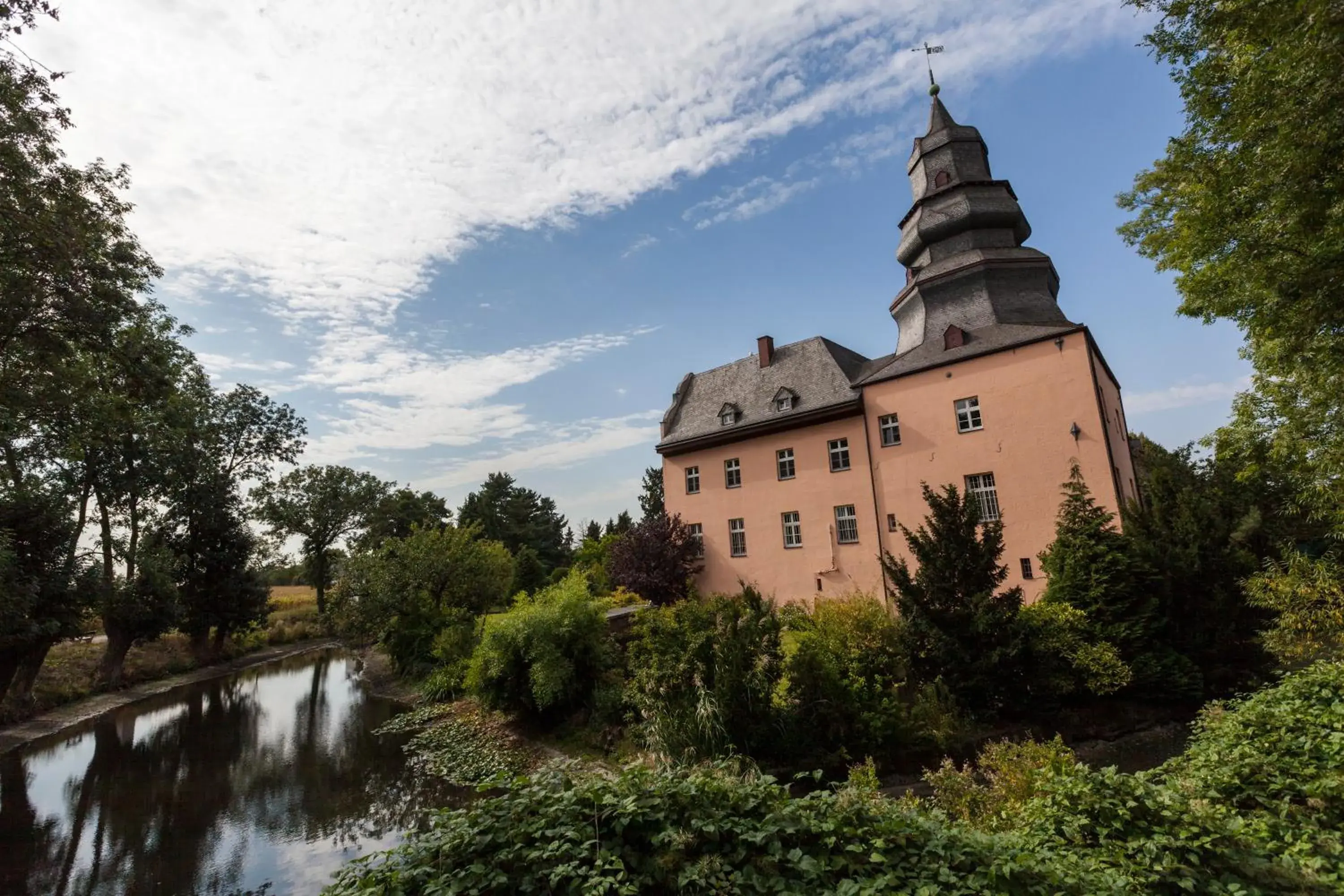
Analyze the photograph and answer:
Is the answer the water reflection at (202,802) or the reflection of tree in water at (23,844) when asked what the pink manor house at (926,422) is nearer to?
the water reflection at (202,802)

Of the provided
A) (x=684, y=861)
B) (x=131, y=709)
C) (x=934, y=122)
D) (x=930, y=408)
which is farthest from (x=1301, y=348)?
(x=131, y=709)

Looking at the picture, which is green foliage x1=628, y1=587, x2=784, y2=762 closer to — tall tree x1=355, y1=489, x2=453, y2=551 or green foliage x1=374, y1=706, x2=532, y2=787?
green foliage x1=374, y1=706, x2=532, y2=787

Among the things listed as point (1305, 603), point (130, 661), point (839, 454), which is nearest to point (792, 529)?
point (839, 454)

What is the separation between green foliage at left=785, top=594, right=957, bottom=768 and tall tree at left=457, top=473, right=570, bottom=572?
114ft

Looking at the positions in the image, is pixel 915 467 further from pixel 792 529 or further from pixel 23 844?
pixel 23 844

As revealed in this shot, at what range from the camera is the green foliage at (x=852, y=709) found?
958 cm

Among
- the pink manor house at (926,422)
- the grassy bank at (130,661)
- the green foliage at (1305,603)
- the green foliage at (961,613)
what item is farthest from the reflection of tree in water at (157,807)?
the green foliage at (1305,603)

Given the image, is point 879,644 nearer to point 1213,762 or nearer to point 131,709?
point 1213,762

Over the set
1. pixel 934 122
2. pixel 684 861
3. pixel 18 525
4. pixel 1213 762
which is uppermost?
pixel 934 122

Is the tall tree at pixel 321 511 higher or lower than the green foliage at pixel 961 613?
higher

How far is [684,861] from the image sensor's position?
12.0 ft

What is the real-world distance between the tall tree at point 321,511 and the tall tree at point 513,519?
786cm

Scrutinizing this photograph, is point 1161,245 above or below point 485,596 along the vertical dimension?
above

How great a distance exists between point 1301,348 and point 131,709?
29.7 metres
